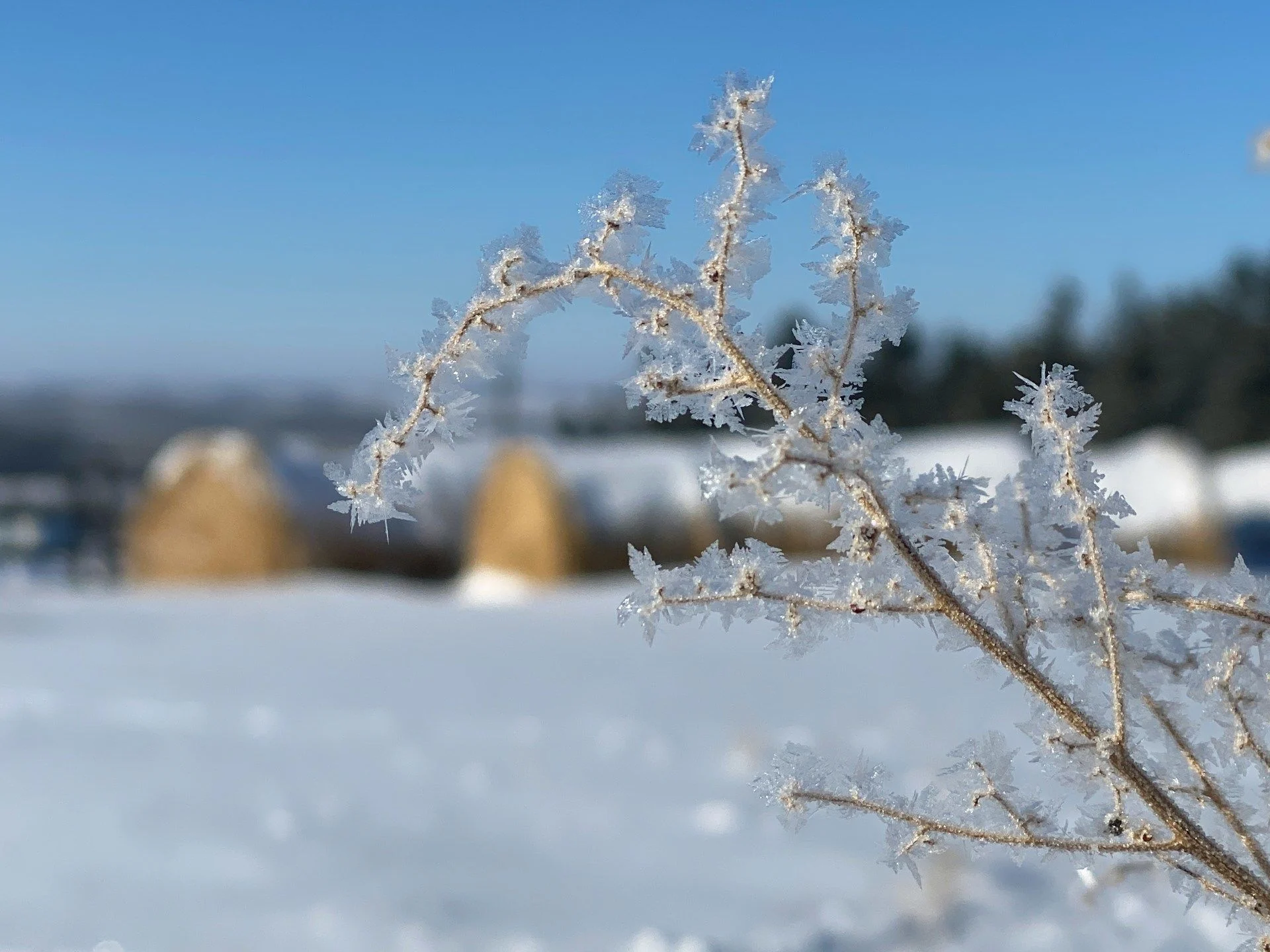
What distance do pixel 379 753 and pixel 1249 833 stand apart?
319cm

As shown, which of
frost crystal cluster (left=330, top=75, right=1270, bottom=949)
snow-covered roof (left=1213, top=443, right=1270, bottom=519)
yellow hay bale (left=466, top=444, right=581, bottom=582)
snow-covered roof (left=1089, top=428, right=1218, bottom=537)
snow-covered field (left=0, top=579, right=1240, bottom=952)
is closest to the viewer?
frost crystal cluster (left=330, top=75, right=1270, bottom=949)

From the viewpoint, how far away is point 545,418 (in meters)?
33.1

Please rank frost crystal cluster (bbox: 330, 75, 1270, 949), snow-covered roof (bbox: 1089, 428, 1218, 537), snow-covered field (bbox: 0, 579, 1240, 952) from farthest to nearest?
snow-covered roof (bbox: 1089, 428, 1218, 537) < snow-covered field (bbox: 0, 579, 1240, 952) < frost crystal cluster (bbox: 330, 75, 1270, 949)

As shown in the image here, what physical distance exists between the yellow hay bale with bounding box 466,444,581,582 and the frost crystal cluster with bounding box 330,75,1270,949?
8.89 meters

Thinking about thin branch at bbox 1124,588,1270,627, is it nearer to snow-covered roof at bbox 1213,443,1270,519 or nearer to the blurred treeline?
snow-covered roof at bbox 1213,443,1270,519

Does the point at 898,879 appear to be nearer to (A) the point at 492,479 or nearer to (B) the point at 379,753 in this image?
(B) the point at 379,753

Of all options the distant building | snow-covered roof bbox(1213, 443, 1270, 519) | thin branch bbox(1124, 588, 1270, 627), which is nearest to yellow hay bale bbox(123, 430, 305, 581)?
thin branch bbox(1124, 588, 1270, 627)

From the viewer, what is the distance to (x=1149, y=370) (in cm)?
2692

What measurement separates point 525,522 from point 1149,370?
69.9ft

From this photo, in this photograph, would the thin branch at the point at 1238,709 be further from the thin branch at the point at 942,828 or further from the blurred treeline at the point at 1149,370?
the blurred treeline at the point at 1149,370

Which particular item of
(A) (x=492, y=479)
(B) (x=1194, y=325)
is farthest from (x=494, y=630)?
(B) (x=1194, y=325)

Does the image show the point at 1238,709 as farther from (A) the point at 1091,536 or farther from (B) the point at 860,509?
(B) the point at 860,509

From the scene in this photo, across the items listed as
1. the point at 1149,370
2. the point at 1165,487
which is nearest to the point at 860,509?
the point at 1165,487

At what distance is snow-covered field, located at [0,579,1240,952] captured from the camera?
7.97 ft
